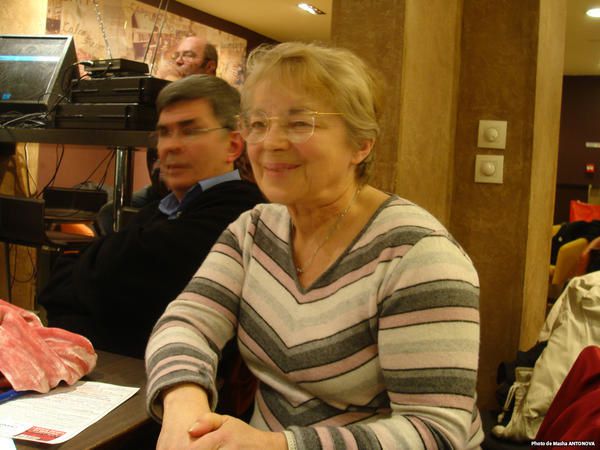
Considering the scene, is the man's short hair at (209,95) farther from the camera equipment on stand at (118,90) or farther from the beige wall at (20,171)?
the beige wall at (20,171)

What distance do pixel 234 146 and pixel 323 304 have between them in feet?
3.07

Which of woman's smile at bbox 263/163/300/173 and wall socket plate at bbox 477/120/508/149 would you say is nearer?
woman's smile at bbox 263/163/300/173

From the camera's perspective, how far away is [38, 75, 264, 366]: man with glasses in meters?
1.75

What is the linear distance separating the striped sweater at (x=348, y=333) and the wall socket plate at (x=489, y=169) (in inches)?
48.0

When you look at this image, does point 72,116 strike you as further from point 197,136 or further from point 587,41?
point 587,41

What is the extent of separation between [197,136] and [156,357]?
87 centimetres

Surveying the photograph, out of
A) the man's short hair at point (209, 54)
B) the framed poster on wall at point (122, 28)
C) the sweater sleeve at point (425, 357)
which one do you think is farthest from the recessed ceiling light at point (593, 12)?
A: the sweater sleeve at point (425, 357)

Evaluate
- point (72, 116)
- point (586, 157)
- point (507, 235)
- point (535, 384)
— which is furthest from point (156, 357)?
point (586, 157)

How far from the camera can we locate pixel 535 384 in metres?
1.81

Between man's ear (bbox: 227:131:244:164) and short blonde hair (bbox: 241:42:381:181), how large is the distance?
689 millimetres

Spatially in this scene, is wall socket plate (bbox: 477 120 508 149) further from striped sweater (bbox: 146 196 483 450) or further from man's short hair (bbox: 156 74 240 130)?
striped sweater (bbox: 146 196 483 450)

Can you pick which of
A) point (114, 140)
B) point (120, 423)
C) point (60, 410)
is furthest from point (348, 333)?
point (114, 140)

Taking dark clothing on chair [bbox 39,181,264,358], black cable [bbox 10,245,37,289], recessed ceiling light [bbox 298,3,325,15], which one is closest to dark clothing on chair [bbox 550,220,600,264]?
recessed ceiling light [bbox 298,3,325,15]

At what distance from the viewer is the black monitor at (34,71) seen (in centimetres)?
322
